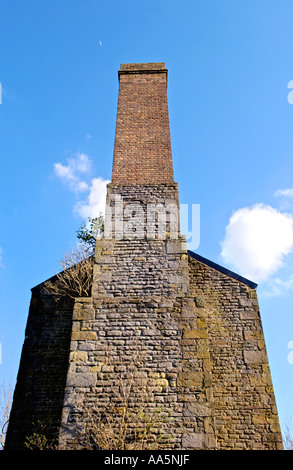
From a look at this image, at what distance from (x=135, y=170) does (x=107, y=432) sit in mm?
5811

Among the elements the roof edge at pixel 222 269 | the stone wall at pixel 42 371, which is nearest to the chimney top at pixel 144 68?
the roof edge at pixel 222 269

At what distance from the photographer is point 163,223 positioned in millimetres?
8133

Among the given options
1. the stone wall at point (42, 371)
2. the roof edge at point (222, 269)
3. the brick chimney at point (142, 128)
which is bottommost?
the stone wall at point (42, 371)

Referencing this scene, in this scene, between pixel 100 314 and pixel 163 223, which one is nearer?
pixel 100 314

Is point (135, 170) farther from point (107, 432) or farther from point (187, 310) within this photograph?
point (107, 432)

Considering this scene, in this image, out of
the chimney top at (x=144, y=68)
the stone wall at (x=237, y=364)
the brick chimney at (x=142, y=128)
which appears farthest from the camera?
the chimney top at (x=144, y=68)

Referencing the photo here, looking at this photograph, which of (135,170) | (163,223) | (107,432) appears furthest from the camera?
(135,170)

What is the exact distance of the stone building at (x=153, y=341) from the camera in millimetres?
6082

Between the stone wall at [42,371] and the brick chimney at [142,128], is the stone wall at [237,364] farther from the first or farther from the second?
the stone wall at [42,371]

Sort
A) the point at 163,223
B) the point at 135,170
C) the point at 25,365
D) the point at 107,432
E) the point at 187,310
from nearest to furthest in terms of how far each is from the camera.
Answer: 1. the point at 107,432
2. the point at 187,310
3. the point at 25,365
4. the point at 163,223
5. the point at 135,170

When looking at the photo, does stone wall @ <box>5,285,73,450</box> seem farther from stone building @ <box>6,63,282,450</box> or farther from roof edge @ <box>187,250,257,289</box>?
roof edge @ <box>187,250,257,289</box>

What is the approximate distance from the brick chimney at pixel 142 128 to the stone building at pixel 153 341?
5 centimetres

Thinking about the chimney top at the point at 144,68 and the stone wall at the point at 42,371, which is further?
the chimney top at the point at 144,68
